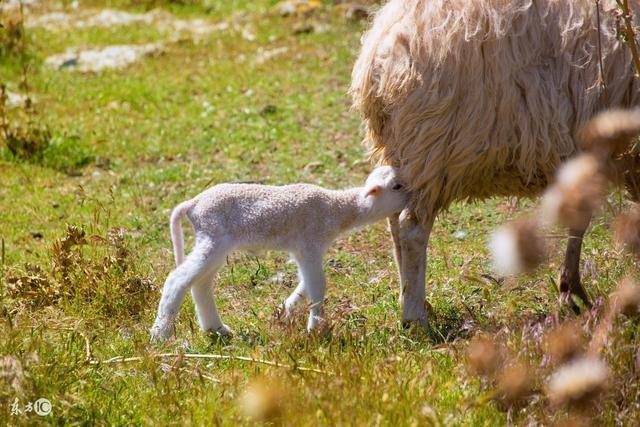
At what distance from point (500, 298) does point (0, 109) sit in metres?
4.91

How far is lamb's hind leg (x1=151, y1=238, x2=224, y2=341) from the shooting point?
466 centimetres

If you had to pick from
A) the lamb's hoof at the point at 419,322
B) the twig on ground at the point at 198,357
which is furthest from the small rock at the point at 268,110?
the twig on ground at the point at 198,357

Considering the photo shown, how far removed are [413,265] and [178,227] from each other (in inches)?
48.2

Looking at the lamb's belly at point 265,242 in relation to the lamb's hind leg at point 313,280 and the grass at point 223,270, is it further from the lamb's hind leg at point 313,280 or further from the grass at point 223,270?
the grass at point 223,270

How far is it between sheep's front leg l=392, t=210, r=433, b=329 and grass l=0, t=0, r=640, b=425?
14 centimetres

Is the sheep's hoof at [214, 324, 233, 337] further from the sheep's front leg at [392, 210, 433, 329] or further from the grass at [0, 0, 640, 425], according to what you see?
the sheep's front leg at [392, 210, 433, 329]

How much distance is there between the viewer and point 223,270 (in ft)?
20.5

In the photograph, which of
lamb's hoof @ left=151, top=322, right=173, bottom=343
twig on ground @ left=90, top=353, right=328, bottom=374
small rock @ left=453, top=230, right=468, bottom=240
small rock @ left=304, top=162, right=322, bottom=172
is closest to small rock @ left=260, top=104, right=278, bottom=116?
small rock @ left=304, top=162, right=322, bottom=172

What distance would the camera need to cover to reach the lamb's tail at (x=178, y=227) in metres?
4.86

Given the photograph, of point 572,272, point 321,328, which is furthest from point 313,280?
point 572,272

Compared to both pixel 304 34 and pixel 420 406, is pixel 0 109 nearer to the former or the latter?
pixel 304 34

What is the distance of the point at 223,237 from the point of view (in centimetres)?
474

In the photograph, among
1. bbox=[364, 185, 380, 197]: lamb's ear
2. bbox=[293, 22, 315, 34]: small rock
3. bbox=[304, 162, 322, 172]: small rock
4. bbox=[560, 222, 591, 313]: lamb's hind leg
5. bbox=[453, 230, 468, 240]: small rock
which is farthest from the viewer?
bbox=[293, 22, 315, 34]: small rock

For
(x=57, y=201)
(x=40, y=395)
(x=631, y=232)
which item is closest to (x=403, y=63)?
(x=631, y=232)
